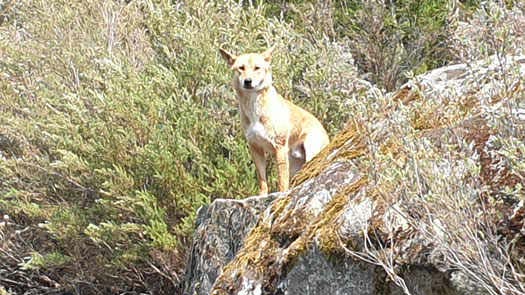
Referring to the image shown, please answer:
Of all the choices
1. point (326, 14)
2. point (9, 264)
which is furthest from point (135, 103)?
point (326, 14)

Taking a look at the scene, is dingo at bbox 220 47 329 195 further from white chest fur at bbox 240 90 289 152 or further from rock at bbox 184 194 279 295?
rock at bbox 184 194 279 295

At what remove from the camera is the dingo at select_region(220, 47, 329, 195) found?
7137 millimetres

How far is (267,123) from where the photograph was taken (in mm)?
7168

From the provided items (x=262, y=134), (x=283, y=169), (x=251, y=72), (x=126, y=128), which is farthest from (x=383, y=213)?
(x=126, y=128)

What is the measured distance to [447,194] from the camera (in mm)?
2953

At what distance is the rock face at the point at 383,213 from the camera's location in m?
3.03

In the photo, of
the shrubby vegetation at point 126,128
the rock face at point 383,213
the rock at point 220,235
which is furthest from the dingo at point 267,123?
the rock face at point 383,213

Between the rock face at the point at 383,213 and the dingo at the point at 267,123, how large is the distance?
2.42 m

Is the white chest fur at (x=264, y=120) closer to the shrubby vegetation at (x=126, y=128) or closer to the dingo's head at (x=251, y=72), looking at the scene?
the dingo's head at (x=251, y=72)

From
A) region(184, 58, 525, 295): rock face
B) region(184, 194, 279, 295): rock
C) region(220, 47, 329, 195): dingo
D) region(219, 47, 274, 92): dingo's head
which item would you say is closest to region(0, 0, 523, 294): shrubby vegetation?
region(220, 47, 329, 195): dingo

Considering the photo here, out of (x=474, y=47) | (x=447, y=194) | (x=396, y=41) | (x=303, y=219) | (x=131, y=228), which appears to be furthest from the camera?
(x=396, y=41)

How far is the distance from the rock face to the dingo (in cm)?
242

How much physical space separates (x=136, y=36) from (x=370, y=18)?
3565 millimetres

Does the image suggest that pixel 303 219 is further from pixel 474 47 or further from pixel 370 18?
pixel 370 18
